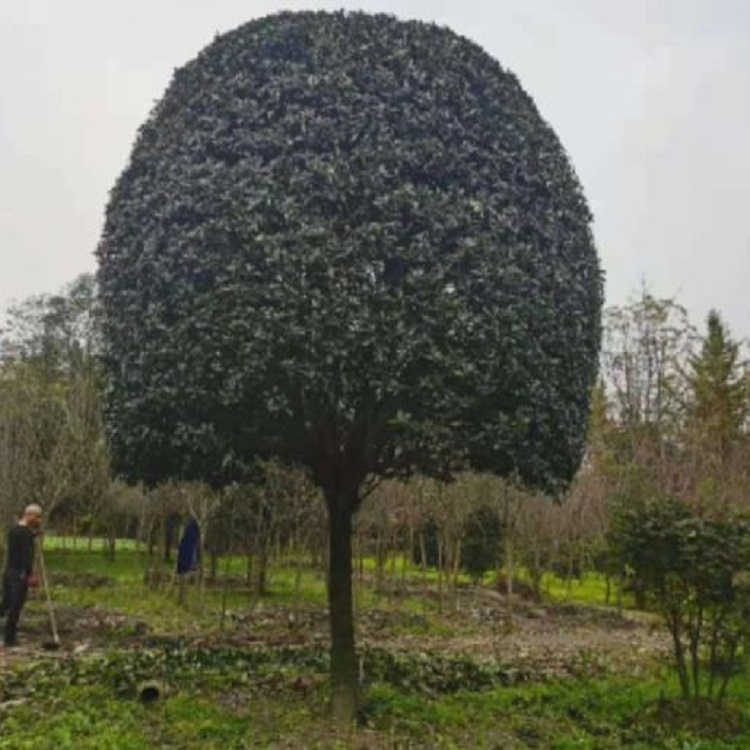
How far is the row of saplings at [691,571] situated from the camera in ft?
27.2

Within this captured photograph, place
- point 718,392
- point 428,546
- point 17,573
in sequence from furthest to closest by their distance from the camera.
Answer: point 718,392 < point 428,546 < point 17,573

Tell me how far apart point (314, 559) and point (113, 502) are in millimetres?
5838

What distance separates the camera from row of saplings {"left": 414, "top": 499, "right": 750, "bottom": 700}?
8.28m

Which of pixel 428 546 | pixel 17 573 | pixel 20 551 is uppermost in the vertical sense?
pixel 428 546

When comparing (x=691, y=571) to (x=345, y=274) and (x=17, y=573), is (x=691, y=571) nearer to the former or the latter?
(x=345, y=274)

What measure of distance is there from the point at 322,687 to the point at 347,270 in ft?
14.5

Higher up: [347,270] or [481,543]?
[347,270]

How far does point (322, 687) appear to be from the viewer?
9125mm

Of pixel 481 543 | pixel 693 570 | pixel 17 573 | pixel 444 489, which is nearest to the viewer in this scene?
pixel 693 570

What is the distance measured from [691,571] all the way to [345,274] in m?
4.19

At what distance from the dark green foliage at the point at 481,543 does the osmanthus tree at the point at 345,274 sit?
15151mm

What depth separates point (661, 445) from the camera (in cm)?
2583

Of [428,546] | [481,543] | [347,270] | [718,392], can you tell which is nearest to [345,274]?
[347,270]

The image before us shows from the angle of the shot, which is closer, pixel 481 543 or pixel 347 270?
pixel 347 270
